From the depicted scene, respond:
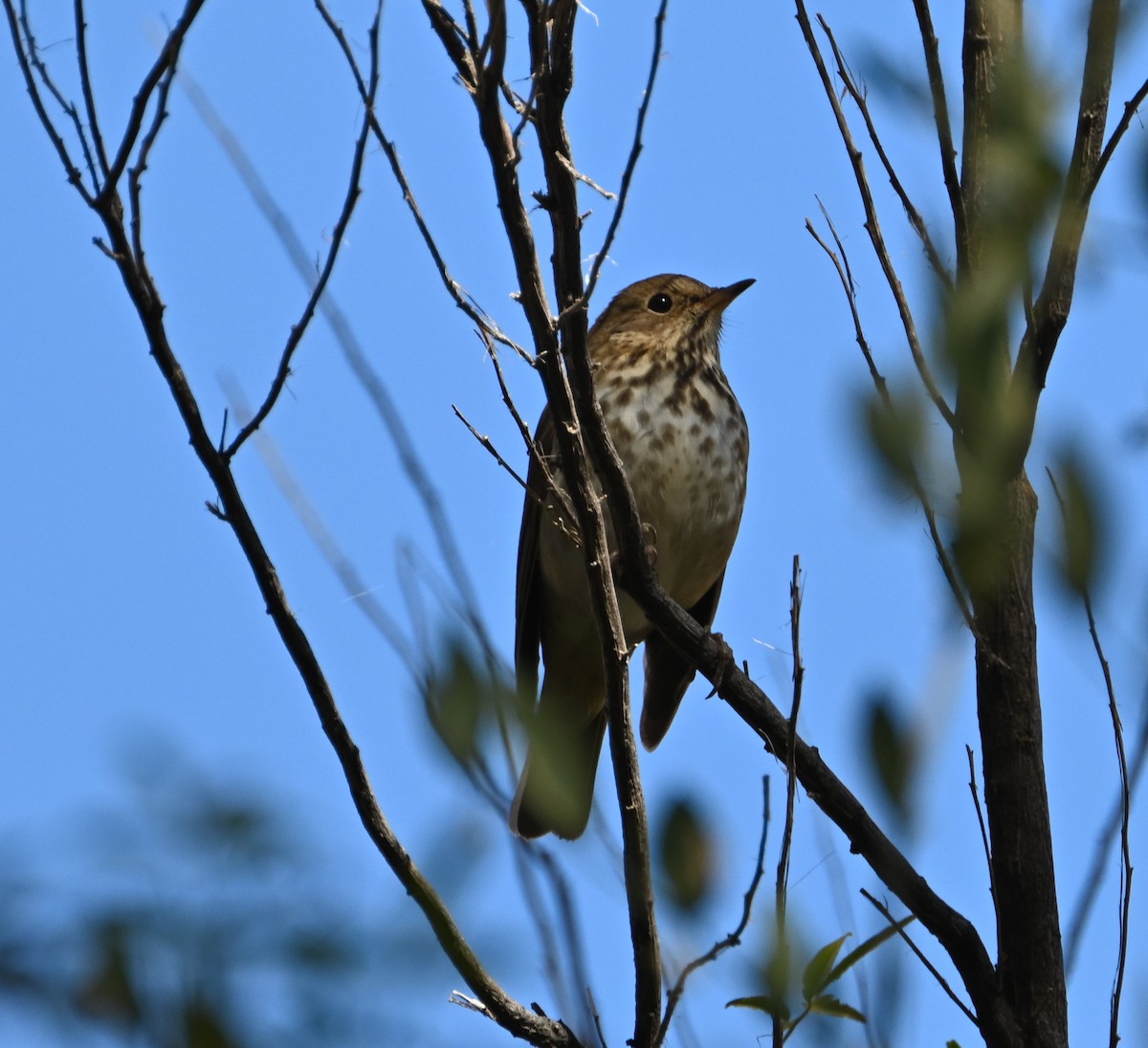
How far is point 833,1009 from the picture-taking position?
9.80ft

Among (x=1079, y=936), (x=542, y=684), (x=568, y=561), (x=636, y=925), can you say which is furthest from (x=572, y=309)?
(x=542, y=684)

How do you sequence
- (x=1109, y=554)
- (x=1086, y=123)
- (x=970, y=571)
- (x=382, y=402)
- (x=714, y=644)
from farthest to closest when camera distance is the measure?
1. (x=714, y=644)
2. (x=1086, y=123)
3. (x=382, y=402)
4. (x=970, y=571)
5. (x=1109, y=554)

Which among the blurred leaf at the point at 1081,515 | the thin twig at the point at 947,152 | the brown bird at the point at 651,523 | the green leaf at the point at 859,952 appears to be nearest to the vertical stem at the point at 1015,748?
the thin twig at the point at 947,152

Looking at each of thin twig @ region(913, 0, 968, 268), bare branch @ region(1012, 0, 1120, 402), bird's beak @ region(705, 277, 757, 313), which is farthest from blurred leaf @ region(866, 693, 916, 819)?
bird's beak @ region(705, 277, 757, 313)

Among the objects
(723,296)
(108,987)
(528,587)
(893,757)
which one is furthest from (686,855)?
(723,296)

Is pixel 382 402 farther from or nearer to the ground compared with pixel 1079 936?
farther from the ground

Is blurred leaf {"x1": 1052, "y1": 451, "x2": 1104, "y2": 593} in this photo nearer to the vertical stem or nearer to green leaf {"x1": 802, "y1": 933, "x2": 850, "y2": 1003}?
green leaf {"x1": 802, "y1": 933, "x2": 850, "y2": 1003}

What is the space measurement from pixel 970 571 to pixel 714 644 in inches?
113

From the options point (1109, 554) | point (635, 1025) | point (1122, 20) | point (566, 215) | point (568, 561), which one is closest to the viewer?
point (1109, 554)

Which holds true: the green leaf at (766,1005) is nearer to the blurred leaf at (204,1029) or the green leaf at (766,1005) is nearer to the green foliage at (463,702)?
the green foliage at (463,702)

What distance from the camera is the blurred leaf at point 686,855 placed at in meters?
2.29

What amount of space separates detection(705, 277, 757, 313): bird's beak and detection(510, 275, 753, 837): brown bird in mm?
278

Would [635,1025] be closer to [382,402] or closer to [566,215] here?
[382,402]

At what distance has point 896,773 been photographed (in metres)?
2.06
